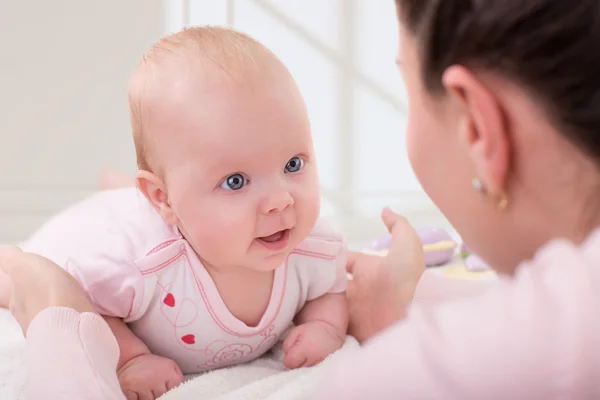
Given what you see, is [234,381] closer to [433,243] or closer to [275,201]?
[275,201]

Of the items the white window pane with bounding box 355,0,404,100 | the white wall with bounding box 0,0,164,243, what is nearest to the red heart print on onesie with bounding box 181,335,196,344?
the white wall with bounding box 0,0,164,243

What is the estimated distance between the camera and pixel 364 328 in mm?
1206

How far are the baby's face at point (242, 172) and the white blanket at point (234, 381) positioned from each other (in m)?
0.16

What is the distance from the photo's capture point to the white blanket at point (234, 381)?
3.10ft

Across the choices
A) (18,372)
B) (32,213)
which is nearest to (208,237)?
(18,372)

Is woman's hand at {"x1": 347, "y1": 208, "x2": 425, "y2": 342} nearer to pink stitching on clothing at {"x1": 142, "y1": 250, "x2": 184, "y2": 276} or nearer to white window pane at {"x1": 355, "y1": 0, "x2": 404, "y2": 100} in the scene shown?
pink stitching on clothing at {"x1": 142, "y1": 250, "x2": 184, "y2": 276}

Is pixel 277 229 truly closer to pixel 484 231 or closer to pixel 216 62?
pixel 216 62

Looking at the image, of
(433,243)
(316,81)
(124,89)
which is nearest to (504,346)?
(433,243)

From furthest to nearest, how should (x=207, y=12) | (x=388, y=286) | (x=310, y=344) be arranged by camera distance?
(x=207, y=12) < (x=388, y=286) < (x=310, y=344)

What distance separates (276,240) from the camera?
1.01 metres

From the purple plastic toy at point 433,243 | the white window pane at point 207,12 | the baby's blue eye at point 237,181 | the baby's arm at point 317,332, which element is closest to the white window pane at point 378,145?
the white window pane at point 207,12

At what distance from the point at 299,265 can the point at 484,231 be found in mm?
488

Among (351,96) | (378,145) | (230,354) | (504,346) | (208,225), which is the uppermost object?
(504,346)

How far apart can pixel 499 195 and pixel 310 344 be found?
0.51 meters
